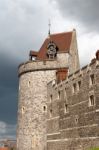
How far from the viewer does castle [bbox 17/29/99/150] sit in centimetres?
3447

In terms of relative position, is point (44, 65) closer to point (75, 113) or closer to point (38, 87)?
point (38, 87)

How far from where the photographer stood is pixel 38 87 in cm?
4619

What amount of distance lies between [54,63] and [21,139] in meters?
10.8

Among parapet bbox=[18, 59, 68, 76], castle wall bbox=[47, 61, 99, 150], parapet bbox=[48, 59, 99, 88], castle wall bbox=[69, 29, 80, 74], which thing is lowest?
castle wall bbox=[47, 61, 99, 150]

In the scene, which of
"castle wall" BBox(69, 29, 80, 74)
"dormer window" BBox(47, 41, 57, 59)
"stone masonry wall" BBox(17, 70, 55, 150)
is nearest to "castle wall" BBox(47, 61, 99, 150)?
"stone masonry wall" BBox(17, 70, 55, 150)

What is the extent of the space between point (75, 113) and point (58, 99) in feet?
16.5

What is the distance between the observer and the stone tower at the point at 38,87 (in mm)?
44969

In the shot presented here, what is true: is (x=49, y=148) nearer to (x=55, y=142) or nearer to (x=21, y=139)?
(x=55, y=142)

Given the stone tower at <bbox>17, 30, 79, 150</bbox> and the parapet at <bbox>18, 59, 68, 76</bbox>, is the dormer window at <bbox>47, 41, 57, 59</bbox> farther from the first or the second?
the parapet at <bbox>18, 59, 68, 76</bbox>

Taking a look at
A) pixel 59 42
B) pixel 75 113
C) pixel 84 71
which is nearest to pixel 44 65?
pixel 59 42

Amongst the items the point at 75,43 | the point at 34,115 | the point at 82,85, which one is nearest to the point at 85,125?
the point at 82,85

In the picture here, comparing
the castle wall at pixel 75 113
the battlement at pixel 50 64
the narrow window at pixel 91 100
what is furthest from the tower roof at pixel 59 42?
the narrow window at pixel 91 100

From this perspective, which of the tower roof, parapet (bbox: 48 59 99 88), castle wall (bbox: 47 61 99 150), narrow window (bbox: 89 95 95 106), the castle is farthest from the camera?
the tower roof

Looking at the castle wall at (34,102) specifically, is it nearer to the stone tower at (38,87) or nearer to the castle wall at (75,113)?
the stone tower at (38,87)
